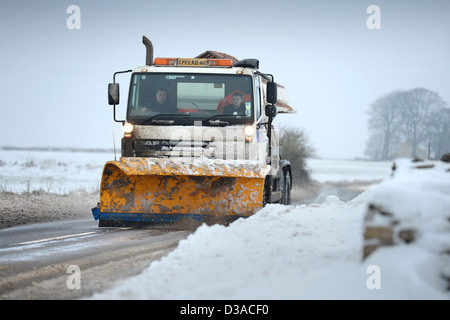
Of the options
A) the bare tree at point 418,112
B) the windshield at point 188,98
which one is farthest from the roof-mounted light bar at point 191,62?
the bare tree at point 418,112

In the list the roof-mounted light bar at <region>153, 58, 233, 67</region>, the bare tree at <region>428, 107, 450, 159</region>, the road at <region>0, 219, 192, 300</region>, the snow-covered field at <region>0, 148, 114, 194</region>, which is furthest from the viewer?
the bare tree at <region>428, 107, 450, 159</region>

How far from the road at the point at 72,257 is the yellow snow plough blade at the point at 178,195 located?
0.35m

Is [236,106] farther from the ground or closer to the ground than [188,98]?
closer to the ground

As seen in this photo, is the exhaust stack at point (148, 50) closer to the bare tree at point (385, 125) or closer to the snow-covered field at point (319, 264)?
the snow-covered field at point (319, 264)

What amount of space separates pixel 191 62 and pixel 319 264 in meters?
6.18

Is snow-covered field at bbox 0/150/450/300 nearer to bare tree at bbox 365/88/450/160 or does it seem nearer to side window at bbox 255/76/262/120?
side window at bbox 255/76/262/120

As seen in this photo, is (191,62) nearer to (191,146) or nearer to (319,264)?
(191,146)

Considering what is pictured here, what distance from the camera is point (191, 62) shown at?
32.9 feet

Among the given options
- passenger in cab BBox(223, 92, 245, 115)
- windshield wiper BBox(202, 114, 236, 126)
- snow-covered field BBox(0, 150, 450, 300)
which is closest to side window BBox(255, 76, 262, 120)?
passenger in cab BBox(223, 92, 245, 115)

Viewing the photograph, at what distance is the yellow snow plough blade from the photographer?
28.0ft


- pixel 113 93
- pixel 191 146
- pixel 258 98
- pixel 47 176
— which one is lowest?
pixel 47 176

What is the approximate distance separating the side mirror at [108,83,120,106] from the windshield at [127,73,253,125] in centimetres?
25

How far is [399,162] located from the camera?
16.6 ft

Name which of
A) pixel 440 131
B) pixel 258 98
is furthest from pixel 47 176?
pixel 440 131
